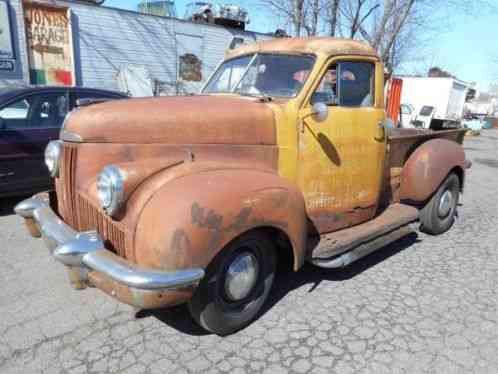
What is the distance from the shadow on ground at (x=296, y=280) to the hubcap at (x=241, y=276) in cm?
38

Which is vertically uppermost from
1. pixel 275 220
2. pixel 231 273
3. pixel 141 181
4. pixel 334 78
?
pixel 334 78

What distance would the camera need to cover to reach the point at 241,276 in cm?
280

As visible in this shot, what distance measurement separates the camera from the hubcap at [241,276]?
108 inches

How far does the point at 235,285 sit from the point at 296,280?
1073mm

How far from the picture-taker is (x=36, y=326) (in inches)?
114

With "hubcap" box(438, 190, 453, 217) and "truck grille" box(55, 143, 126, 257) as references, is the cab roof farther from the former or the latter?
"hubcap" box(438, 190, 453, 217)

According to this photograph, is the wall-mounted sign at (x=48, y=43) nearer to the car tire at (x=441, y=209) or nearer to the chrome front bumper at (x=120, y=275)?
the chrome front bumper at (x=120, y=275)

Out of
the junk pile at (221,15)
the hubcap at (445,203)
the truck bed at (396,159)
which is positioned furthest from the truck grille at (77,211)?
the junk pile at (221,15)

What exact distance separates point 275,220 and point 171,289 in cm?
88

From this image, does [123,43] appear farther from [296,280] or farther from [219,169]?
[219,169]

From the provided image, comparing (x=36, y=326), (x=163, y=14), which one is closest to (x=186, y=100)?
(x=36, y=326)

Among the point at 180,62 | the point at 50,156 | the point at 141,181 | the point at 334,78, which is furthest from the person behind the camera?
the point at 180,62

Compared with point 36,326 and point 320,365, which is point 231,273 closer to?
point 320,365

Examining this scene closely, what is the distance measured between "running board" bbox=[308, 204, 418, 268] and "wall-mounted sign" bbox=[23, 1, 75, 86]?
34.4 feet
